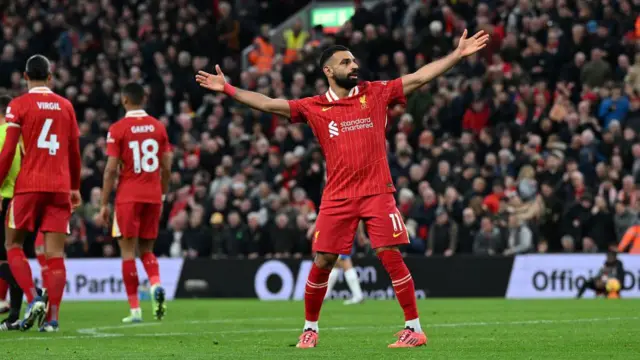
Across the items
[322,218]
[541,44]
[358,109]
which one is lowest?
[322,218]

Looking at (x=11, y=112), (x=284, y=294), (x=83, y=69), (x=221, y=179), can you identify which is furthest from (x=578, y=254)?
(x=83, y=69)

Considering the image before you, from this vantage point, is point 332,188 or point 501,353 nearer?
point 501,353

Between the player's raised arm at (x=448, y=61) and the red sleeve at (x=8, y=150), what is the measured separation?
158 inches

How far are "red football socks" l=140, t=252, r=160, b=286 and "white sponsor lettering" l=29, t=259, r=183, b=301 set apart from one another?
340 inches

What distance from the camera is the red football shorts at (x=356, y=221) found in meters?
10.5

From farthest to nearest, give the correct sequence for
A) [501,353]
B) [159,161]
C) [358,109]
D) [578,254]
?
[578,254], [159,161], [358,109], [501,353]

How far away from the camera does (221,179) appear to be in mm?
26500

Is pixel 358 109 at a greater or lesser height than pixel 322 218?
greater

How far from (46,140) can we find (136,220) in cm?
273

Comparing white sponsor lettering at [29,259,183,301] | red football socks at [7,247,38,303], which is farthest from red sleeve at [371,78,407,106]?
white sponsor lettering at [29,259,183,301]

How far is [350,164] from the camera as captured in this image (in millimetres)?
10508

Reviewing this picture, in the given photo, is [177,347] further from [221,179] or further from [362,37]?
[362,37]

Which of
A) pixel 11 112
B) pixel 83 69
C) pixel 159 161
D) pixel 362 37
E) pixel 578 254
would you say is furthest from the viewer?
pixel 83 69

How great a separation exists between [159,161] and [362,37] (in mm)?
13247
